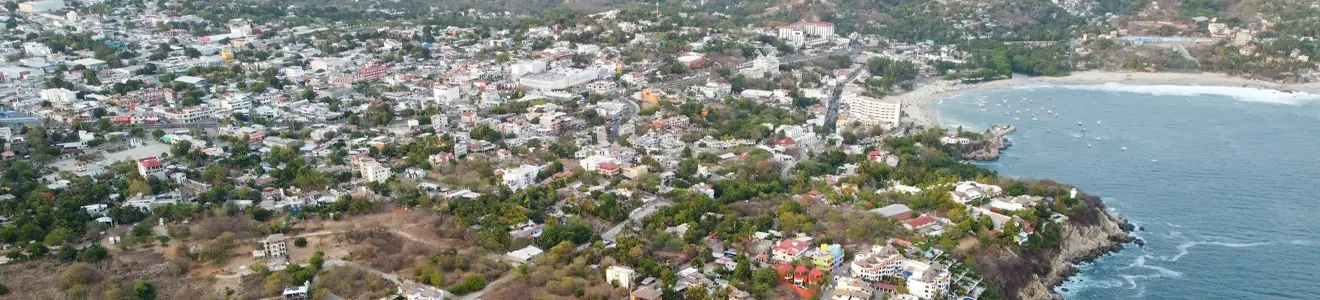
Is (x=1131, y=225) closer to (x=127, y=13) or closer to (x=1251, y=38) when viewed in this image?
(x=1251, y=38)

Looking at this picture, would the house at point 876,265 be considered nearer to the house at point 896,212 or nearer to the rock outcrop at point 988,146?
the house at point 896,212

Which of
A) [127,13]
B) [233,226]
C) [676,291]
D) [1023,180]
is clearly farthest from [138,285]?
[127,13]

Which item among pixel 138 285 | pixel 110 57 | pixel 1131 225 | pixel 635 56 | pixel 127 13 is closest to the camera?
pixel 138 285

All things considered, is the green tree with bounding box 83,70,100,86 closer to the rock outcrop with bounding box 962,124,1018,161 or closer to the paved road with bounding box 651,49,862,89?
the paved road with bounding box 651,49,862,89

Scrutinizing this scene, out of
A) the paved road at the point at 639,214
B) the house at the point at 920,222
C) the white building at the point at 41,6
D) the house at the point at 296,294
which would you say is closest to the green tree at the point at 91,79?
the white building at the point at 41,6

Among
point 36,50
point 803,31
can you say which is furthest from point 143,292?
point 803,31

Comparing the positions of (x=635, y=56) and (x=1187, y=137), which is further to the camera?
(x=635, y=56)

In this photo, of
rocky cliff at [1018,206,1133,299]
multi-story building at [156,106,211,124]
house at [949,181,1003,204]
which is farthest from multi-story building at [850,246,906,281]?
multi-story building at [156,106,211,124]
